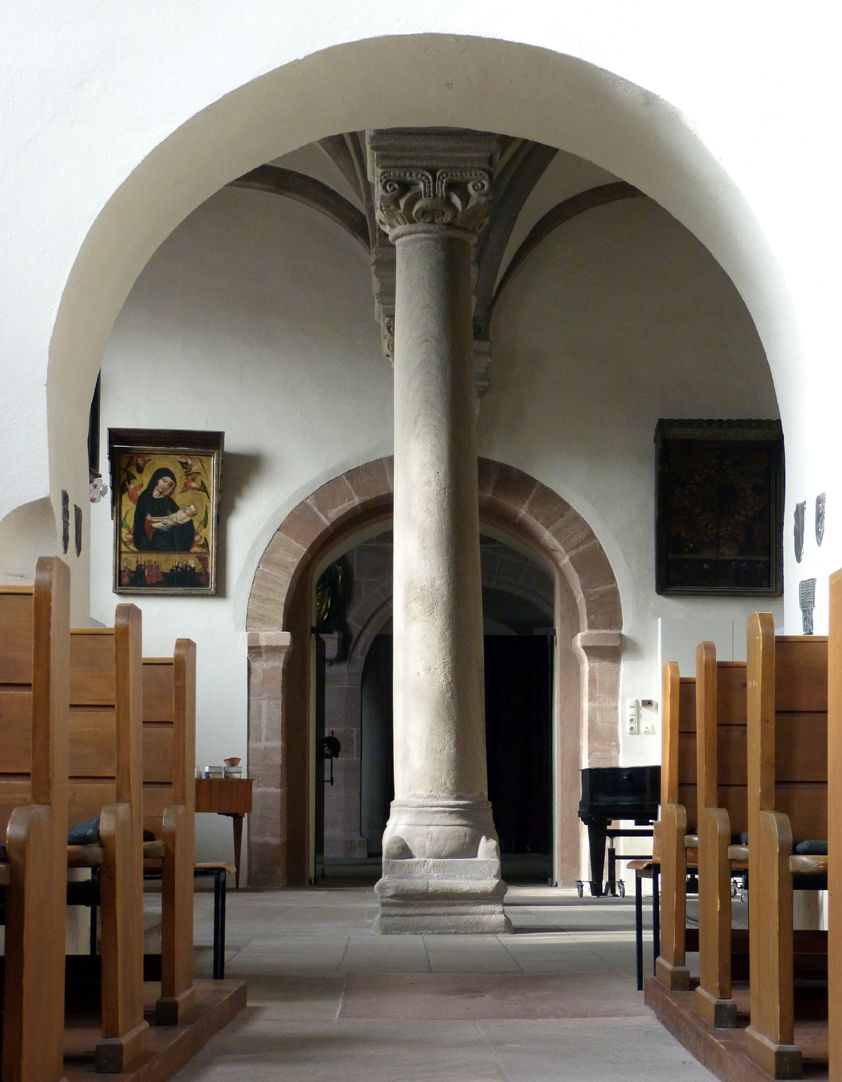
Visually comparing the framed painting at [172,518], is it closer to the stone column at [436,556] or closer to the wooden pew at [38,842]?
the stone column at [436,556]

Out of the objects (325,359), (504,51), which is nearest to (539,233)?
(325,359)

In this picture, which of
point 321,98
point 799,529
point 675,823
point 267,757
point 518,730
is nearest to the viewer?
point 675,823

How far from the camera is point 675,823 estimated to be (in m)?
4.45

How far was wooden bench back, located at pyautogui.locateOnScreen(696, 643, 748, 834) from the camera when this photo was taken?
3.96m

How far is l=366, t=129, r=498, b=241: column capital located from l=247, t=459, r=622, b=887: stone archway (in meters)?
3.33

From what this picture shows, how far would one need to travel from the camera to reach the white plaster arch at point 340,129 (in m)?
4.60

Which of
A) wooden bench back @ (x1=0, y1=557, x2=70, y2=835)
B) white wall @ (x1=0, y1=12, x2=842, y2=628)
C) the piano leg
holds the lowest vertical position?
the piano leg

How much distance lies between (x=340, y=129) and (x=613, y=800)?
18.7 ft

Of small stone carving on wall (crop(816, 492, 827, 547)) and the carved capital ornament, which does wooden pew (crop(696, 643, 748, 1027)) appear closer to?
small stone carving on wall (crop(816, 492, 827, 547))

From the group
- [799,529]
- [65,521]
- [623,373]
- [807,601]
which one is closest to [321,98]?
[65,521]

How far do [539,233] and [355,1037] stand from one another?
26.2 feet

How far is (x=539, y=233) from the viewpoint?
11.2 meters

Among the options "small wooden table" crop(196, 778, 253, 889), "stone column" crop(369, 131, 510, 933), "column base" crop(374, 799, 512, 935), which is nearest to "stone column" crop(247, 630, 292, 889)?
"small wooden table" crop(196, 778, 253, 889)

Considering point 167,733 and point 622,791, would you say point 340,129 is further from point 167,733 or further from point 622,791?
point 622,791
